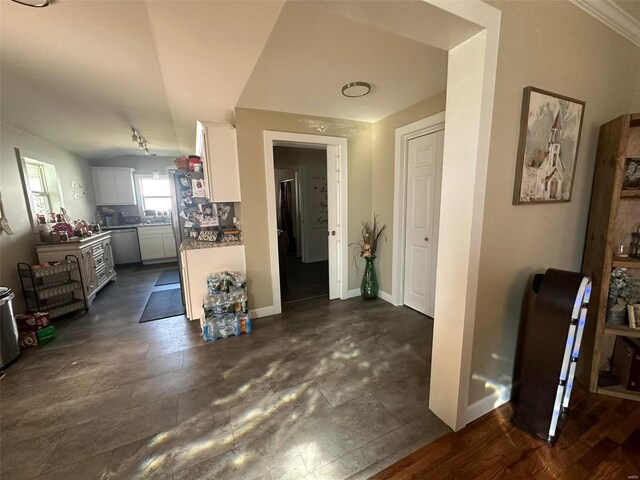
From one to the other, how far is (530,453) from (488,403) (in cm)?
29

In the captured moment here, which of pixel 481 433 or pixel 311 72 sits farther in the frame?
pixel 311 72

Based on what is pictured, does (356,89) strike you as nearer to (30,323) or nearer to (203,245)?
(203,245)

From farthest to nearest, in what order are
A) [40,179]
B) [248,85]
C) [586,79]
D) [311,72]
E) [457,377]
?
[40,179], [248,85], [311,72], [586,79], [457,377]

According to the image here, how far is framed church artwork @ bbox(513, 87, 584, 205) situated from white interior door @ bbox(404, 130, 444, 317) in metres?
1.14

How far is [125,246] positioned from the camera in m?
5.52

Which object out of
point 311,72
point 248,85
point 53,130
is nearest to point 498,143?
point 311,72

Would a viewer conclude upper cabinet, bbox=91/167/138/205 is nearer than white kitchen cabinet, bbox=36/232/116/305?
No

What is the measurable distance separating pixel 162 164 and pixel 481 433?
7.30m

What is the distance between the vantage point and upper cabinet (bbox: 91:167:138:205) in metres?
5.55

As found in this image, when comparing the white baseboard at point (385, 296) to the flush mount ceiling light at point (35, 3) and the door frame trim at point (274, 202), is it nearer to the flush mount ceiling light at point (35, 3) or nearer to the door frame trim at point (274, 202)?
the door frame trim at point (274, 202)

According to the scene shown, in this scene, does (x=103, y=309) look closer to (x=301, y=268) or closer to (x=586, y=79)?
(x=301, y=268)

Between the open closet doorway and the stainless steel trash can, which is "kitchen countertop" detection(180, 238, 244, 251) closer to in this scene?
the stainless steel trash can

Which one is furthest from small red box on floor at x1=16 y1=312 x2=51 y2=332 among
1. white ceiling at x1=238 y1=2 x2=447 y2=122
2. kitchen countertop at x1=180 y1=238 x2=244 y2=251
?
white ceiling at x1=238 y1=2 x2=447 y2=122

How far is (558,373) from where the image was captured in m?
1.36
